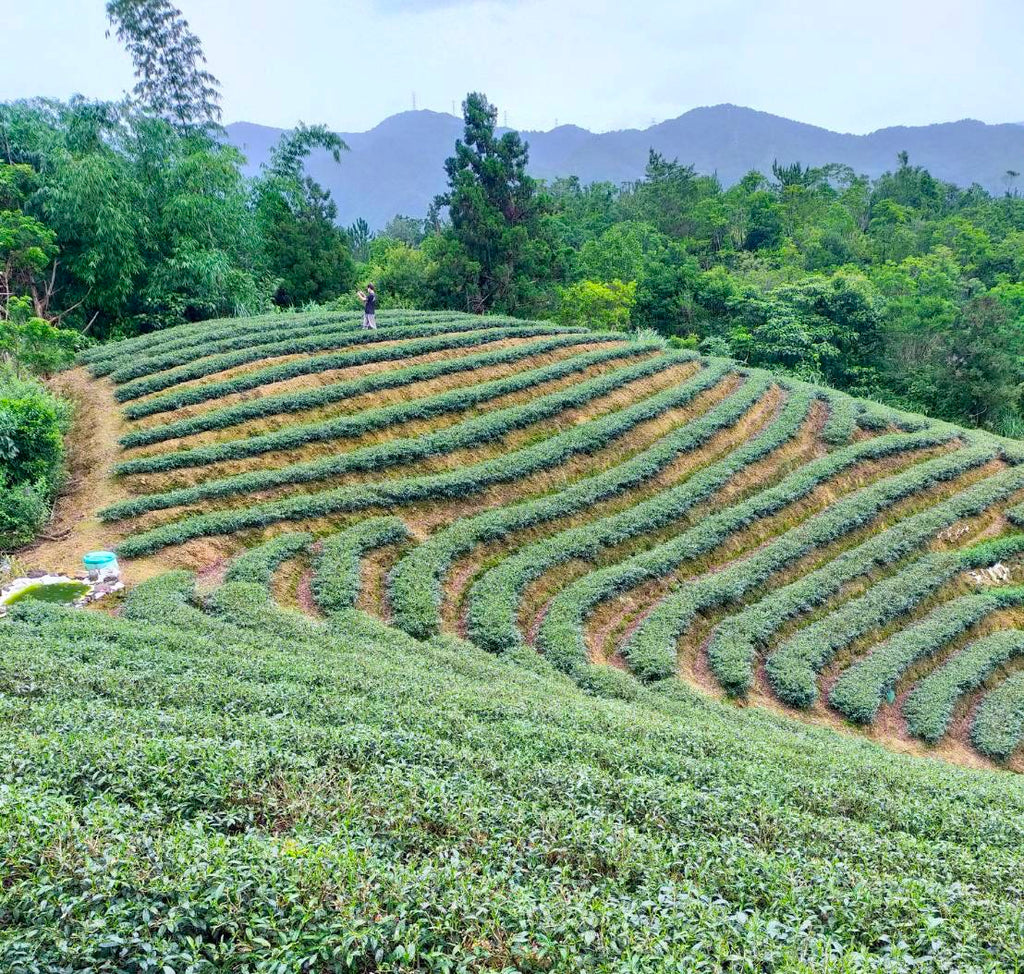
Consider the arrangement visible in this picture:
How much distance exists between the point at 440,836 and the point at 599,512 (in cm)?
1201

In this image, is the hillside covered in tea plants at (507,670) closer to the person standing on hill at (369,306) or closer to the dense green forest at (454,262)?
the person standing on hill at (369,306)

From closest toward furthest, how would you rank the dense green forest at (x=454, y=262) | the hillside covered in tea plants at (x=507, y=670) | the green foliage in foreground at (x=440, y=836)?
the green foliage in foreground at (x=440, y=836) < the hillside covered in tea plants at (x=507, y=670) < the dense green forest at (x=454, y=262)

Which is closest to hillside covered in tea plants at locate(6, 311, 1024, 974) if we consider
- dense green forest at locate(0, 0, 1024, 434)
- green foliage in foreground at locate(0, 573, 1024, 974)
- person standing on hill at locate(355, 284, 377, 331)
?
green foliage in foreground at locate(0, 573, 1024, 974)

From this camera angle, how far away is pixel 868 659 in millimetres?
13125

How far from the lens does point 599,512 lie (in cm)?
1617

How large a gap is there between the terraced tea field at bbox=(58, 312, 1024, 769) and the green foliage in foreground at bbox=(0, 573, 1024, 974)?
4427 mm

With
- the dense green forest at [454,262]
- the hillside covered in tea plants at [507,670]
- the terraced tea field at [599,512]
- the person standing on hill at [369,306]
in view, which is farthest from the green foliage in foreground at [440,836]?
the dense green forest at [454,262]

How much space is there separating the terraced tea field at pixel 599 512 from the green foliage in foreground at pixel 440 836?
14.5 ft

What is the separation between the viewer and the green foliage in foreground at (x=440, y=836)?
346cm

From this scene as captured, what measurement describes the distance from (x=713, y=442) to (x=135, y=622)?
15.2 m

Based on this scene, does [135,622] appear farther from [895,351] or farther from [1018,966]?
[895,351]

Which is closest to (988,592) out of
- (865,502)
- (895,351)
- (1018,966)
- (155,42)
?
(865,502)

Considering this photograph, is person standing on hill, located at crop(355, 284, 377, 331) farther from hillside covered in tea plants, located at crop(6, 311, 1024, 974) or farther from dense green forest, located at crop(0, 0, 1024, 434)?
dense green forest, located at crop(0, 0, 1024, 434)

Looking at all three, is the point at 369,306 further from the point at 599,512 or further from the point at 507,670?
the point at 507,670
